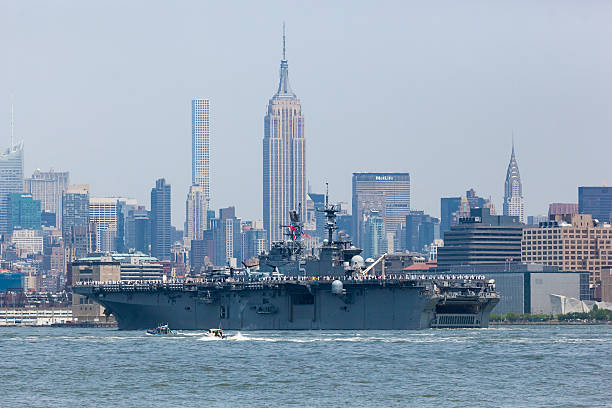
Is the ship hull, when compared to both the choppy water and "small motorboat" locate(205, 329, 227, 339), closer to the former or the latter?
the choppy water

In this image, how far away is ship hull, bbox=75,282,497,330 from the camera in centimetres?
10912

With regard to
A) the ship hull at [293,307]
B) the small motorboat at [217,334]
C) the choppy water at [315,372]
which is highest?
the ship hull at [293,307]

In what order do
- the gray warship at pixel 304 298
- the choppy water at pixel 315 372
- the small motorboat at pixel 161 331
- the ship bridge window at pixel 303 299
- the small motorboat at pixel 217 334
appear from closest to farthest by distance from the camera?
the choppy water at pixel 315 372
the small motorboat at pixel 217 334
the gray warship at pixel 304 298
the small motorboat at pixel 161 331
the ship bridge window at pixel 303 299

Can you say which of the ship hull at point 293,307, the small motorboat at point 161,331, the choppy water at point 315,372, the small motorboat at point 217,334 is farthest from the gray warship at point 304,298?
the small motorboat at point 217,334

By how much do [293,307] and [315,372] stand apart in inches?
1434

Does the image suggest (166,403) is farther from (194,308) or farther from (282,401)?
(194,308)

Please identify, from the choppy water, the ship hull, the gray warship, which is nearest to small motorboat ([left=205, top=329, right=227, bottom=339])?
the choppy water

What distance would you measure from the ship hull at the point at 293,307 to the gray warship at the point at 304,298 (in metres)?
0.07

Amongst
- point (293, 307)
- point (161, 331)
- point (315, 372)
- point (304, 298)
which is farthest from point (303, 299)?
point (315, 372)

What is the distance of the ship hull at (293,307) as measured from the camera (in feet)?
358

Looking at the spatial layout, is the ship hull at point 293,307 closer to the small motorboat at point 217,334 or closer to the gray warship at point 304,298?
the gray warship at point 304,298

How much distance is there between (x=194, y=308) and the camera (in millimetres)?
115562

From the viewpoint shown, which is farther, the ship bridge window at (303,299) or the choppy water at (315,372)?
the ship bridge window at (303,299)

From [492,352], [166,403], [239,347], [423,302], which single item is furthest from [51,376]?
[423,302]
